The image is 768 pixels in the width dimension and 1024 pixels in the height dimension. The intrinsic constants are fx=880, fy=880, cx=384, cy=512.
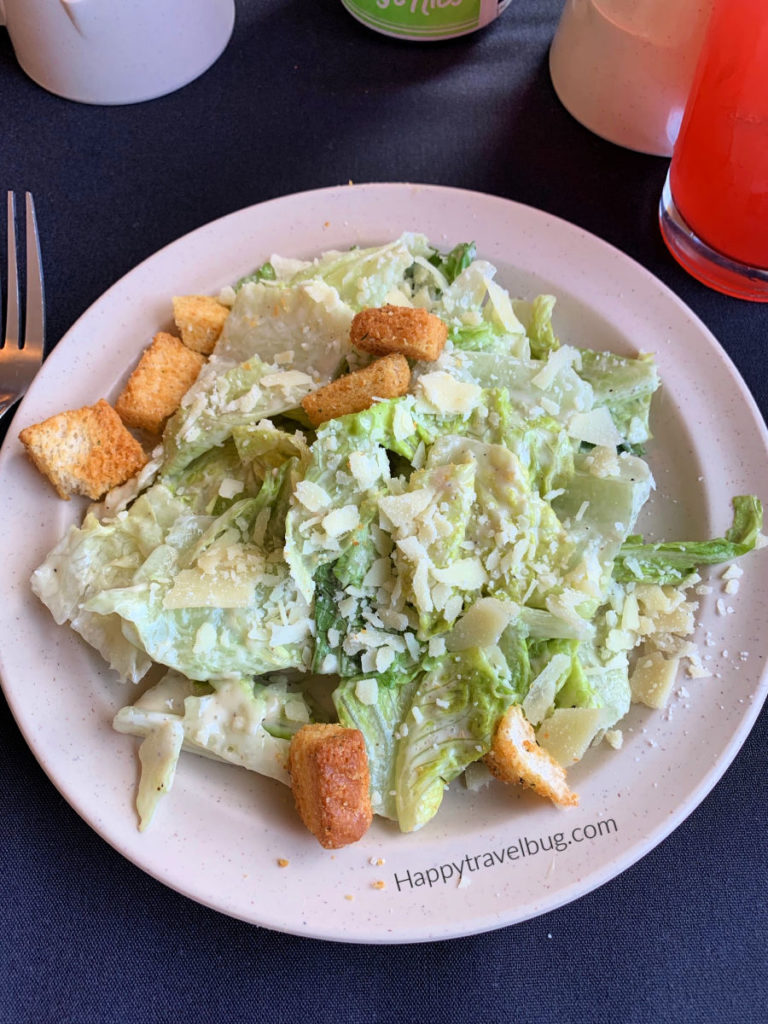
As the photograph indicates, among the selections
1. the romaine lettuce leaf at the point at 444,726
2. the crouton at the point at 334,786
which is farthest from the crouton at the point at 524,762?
the crouton at the point at 334,786

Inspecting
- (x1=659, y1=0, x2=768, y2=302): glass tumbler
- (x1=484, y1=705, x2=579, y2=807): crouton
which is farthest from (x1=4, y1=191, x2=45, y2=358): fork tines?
(x1=659, y1=0, x2=768, y2=302): glass tumbler

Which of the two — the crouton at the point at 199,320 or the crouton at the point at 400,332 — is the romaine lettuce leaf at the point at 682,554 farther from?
the crouton at the point at 199,320

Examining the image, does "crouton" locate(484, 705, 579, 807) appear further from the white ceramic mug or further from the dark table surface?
the white ceramic mug

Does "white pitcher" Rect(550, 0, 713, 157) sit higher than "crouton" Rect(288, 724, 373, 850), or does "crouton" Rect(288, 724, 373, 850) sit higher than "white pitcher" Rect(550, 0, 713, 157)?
"white pitcher" Rect(550, 0, 713, 157)

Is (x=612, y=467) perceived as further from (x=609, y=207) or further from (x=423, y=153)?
(x=423, y=153)

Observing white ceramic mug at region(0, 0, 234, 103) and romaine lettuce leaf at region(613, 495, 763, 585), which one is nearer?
romaine lettuce leaf at region(613, 495, 763, 585)
